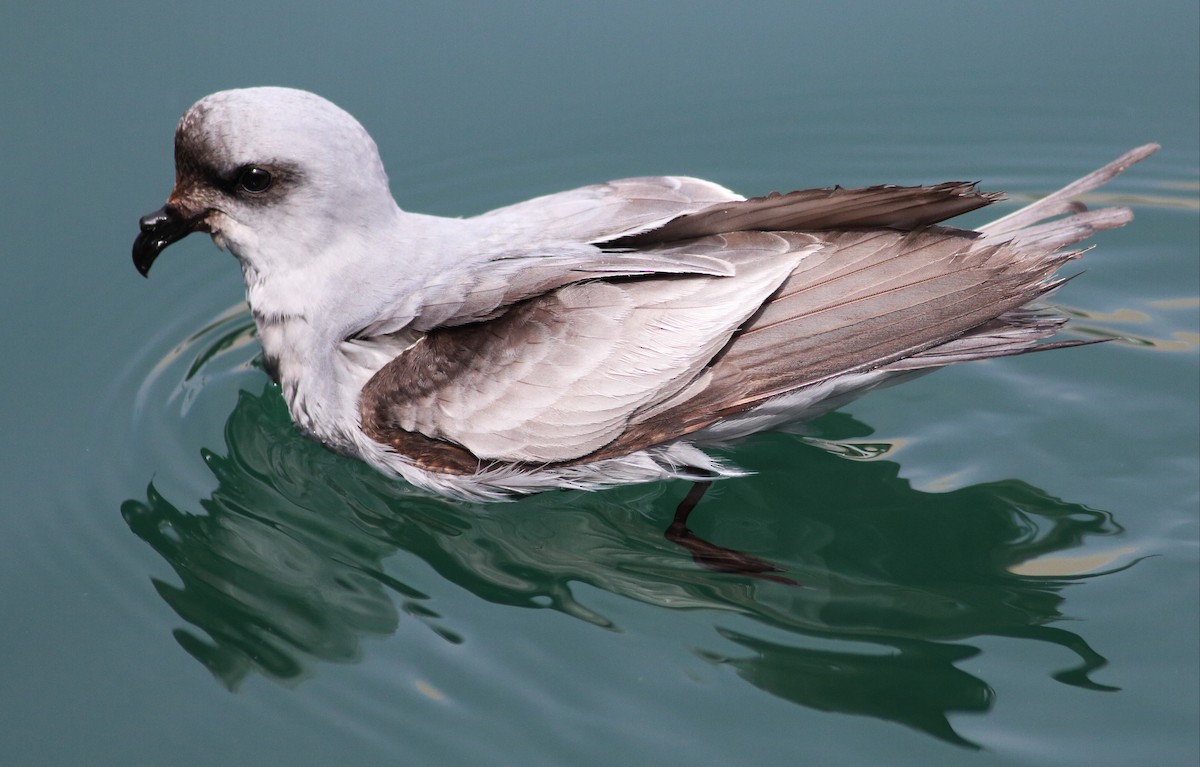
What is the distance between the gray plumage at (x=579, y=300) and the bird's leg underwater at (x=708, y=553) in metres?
0.16

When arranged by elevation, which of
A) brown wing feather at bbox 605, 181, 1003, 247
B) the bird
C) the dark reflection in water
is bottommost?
the dark reflection in water

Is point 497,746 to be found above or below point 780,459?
below

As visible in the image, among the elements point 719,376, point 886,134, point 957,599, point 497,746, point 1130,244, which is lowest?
point 497,746

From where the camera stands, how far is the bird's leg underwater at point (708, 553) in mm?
5097

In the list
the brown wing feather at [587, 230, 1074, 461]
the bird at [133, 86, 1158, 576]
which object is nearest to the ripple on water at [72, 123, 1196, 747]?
the bird at [133, 86, 1158, 576]

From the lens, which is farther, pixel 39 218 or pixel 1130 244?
pixel 39 218

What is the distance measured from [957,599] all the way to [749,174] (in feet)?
10.8

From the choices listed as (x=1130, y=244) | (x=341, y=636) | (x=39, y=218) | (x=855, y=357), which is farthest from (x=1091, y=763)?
(x=39, y=218)

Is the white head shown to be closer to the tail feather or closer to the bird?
the bird

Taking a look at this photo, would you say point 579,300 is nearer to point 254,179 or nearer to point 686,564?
point 686,564

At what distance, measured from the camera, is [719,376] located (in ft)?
15.8

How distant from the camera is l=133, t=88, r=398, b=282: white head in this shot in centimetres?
506

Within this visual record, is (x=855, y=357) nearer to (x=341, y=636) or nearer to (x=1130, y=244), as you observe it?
(x=341, y=636)

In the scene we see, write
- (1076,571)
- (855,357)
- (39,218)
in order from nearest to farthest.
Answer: (855,357) < (1076,571) < (39,218)
